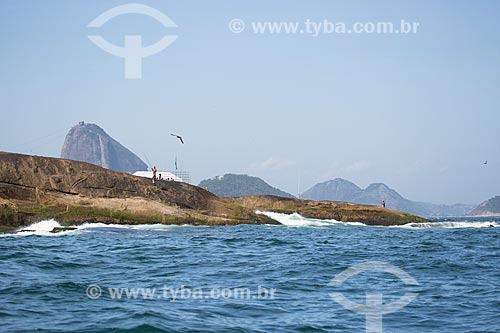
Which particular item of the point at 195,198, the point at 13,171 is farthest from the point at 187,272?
the point at 195,198

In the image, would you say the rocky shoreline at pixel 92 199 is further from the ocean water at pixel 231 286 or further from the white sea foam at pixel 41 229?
the ocean water at pixel 231 286

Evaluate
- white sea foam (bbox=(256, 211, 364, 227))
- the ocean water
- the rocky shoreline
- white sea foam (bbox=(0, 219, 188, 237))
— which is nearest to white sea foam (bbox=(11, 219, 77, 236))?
white sea foam (bbox=(0, 219, 188, 237))

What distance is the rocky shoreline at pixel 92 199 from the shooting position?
31641mm

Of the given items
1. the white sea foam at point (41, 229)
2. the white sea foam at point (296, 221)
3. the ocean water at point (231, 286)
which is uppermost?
the white sea foam at point (296, 221)

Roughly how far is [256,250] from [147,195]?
57.0ft

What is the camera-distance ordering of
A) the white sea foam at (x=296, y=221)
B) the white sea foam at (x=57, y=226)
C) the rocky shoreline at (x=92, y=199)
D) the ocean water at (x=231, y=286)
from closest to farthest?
the ocean water at (x=231, y=286) < the white sea foam at (x=57, y=226) < the rocky shoreline at (x=92, y=199) < the white sea foam at (x=296, y=221)

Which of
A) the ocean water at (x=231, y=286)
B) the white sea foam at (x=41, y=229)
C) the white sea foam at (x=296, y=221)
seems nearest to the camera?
the ocean water at (x=231, y=286)

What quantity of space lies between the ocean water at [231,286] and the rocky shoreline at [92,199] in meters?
7.74

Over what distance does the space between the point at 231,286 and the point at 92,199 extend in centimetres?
2274

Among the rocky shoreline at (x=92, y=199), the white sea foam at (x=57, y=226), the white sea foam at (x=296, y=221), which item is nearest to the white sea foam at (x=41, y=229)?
the white sea foam at (x=57, y=226)

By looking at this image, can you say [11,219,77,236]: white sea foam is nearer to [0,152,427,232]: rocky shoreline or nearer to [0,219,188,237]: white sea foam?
[0,219,188,237]: white sea foam

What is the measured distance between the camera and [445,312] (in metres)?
11.6

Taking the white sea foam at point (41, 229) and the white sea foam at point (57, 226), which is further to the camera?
the white sea foam at point (57, 226)

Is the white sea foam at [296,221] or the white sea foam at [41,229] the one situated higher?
the white sea foam at [296,221]
